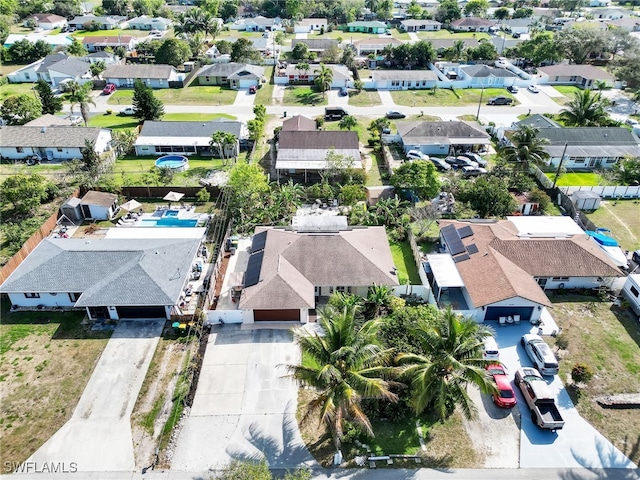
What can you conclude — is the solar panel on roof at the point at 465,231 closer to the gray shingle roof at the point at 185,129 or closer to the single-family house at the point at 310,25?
the gray shingle roof at the point at 185,129

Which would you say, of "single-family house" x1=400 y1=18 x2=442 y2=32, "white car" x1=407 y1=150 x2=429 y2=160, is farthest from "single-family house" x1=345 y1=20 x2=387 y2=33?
"white car" x1=407 y1=150 x2=429 y2=160

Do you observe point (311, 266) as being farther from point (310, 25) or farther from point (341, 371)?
point (310, 25)

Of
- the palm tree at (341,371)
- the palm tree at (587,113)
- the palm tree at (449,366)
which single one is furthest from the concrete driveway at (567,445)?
the palm tree at (587,113)

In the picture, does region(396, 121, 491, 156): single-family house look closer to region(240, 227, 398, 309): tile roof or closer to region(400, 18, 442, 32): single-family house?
region(240, 227, 398, 309): tile roof

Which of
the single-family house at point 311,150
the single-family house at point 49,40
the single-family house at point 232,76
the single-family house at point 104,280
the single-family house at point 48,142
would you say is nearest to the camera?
the single-family house at point 104,280

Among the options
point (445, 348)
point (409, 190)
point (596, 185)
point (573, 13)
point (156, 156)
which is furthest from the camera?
point (573, 13)

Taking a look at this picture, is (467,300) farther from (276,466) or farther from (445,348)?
(276,466)

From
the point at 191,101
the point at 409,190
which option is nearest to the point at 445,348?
the point at 409,190
